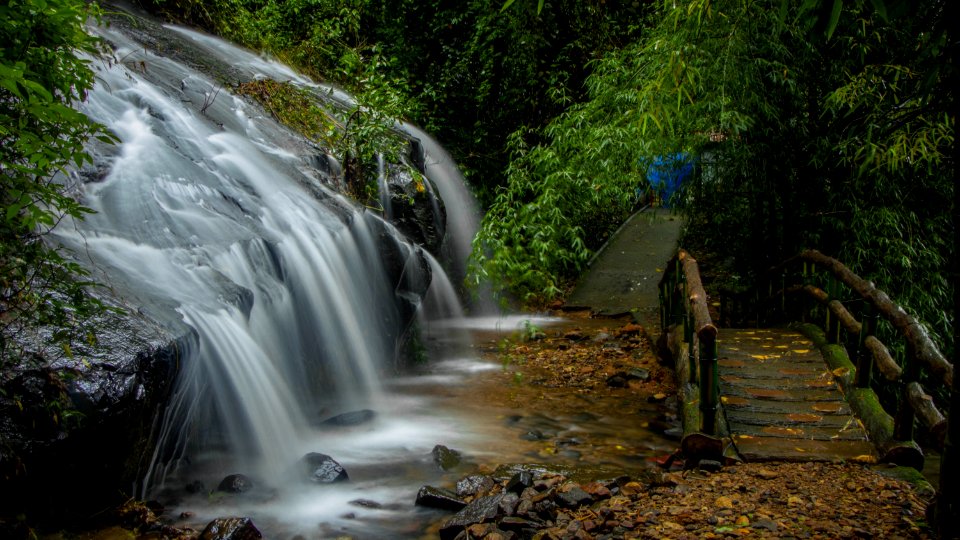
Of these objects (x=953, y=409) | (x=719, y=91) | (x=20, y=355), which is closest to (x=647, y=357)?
(x=719, y=91)

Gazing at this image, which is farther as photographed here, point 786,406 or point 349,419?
point 349,419

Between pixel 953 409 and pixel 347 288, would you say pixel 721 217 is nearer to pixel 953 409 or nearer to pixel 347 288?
pixel 347 288

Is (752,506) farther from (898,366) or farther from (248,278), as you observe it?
(248,278)

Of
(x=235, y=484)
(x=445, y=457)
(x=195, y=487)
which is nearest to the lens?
(x=195, y=487)

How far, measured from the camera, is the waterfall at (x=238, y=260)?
5.15 metres

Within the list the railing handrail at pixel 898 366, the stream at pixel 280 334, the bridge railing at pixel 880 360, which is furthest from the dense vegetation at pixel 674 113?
the railing handrail at pixel 898 366

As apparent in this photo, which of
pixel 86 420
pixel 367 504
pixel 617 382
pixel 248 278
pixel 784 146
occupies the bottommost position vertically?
pixel 367 504

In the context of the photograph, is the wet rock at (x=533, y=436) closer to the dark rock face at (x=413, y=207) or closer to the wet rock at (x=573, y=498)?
the wet rock at (x=573, y=498)

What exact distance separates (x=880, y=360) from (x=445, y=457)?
3.18 metres

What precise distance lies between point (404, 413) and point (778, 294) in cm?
474

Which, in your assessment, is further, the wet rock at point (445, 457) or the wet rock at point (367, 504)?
the wet rock at point (445, 457)

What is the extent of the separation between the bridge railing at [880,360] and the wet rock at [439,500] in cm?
274

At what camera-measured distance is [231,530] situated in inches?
155

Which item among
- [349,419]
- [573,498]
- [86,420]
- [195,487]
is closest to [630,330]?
[349,419]
